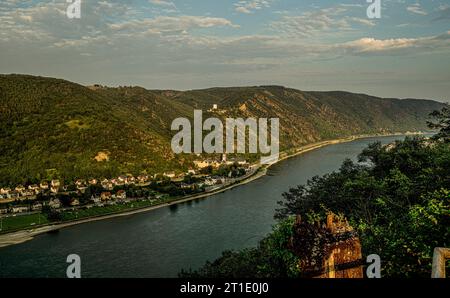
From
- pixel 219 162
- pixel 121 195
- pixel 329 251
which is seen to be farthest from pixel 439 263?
pixel 219 162

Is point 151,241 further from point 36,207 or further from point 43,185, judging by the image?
point 43,185

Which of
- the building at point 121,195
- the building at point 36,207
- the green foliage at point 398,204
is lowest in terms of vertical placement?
the building at point 36,207

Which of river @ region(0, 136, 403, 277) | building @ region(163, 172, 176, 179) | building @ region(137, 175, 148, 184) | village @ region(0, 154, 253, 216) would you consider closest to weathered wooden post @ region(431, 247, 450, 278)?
river @ region(0, 136, 403, 277)

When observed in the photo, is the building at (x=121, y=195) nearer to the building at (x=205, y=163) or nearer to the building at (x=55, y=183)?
the building at (x=55, y=183)

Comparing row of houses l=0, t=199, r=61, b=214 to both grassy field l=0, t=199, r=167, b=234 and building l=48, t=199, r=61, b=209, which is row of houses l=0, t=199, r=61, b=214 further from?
grassy field l=0, t=199, r=167, b=234

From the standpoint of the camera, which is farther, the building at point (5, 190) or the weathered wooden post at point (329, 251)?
the building at point (5, 190)

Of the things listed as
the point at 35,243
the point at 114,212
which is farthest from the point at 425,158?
the point at 114,212

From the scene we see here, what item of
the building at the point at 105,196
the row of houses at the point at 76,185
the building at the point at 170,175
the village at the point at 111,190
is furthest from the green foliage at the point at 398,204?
the building at the point at 170,175
